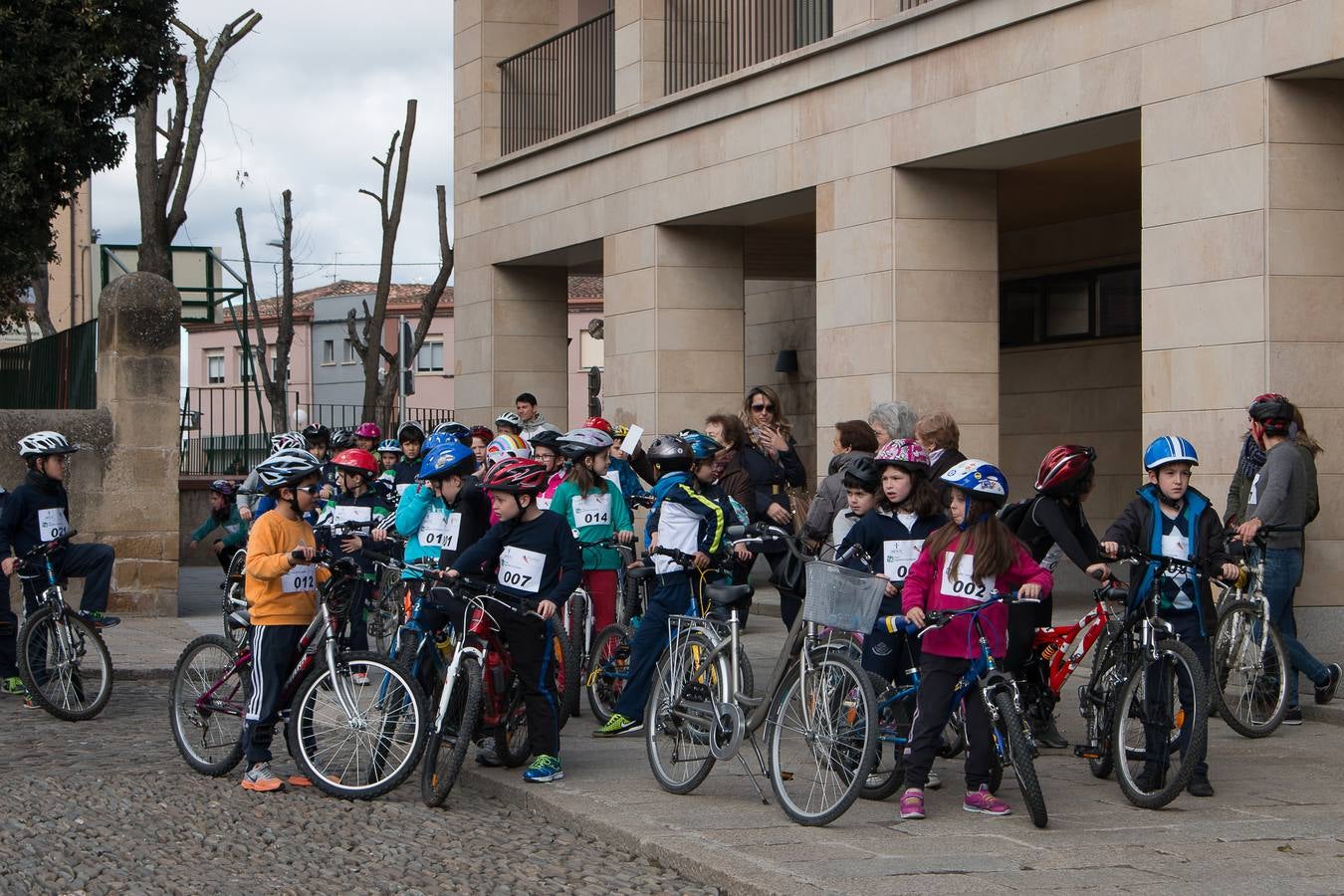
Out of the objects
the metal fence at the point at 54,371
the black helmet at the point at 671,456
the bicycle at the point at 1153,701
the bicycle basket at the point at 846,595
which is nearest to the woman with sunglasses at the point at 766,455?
the black helmet at the point at 671,456

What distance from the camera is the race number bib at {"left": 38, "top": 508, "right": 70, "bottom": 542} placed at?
37.9 feet

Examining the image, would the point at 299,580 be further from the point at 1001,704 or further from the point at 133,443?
the point at 133,443

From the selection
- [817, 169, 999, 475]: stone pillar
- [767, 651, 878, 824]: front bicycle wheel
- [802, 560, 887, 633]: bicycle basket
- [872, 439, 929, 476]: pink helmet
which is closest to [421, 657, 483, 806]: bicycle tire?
[767, 651, 878, 824]: front bicycle wheel

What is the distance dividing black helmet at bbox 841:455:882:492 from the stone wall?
10380 mm

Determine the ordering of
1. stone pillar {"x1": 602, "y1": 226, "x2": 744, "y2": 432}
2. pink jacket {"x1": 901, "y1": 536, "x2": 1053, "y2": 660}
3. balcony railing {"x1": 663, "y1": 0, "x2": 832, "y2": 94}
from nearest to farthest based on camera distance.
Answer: pink jacket {"x1": 901, "y1": 536, "x2": 1053, "y2": 660}, balcony railing {"x1": 663, "y1": 0, "x2": 832, "y2": 94}, stone pillar {"x1": 602, "y1": 226, "x2": 744, "y2": 432}

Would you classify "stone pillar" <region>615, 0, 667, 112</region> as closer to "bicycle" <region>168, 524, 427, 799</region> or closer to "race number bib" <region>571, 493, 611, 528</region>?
"race number bib" <region>571, 493, 611, 528</region>

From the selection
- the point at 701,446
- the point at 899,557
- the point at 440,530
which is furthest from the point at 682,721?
the point at 440,530

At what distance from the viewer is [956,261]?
1563 centimetres

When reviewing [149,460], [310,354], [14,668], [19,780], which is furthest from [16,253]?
[310,354]

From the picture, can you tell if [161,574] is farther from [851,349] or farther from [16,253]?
[851,349]

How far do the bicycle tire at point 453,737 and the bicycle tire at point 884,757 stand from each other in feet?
5.69

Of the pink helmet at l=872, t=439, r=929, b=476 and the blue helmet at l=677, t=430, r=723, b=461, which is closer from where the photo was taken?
the pink helmet at l=872, t=439, r=929, b=476

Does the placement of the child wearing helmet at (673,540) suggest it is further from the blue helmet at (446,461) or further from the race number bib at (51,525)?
the race number bib at (51,525)

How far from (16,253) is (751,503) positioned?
9.06 meters
